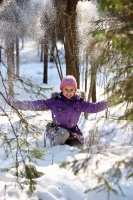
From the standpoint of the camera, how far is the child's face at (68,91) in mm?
4109

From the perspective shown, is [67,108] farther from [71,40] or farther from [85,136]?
[71,40]

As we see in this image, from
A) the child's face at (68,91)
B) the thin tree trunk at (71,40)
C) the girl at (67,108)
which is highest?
the thin tree trunk at (71,40)

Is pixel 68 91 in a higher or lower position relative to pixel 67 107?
higher

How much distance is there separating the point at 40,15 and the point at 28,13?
5.71 ft

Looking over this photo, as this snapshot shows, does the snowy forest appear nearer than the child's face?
Yes

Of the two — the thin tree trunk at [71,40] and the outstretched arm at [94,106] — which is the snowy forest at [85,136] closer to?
the thin tree trunk at [71,40]

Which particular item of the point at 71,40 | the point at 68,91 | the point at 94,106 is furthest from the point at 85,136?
the point at 71,40

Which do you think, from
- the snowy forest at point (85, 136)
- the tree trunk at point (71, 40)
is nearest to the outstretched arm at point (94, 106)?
the snowy forest at point (85, 136)

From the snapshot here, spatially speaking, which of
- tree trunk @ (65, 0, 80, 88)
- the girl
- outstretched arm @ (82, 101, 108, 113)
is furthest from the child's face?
tree trunk @ (65, 0, 80, 88)

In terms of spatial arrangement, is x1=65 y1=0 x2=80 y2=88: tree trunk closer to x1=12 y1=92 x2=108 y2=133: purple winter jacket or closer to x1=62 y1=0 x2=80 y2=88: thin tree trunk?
x1=62 y1=0 x2=80 y2=88: thin tree trunk

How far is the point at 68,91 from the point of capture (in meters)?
4.12

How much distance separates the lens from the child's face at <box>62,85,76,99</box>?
4109 millimetres

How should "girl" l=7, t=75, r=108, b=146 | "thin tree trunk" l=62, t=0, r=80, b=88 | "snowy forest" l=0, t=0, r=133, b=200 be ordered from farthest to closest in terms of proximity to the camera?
"thin tree trunk" l=62, t=0, r=80, b=88 → "girl" l=7, t=75, r=108, b=146 → "snowy forest" l=0, t=0, r=133, b=200

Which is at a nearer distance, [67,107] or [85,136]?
[67,107]
